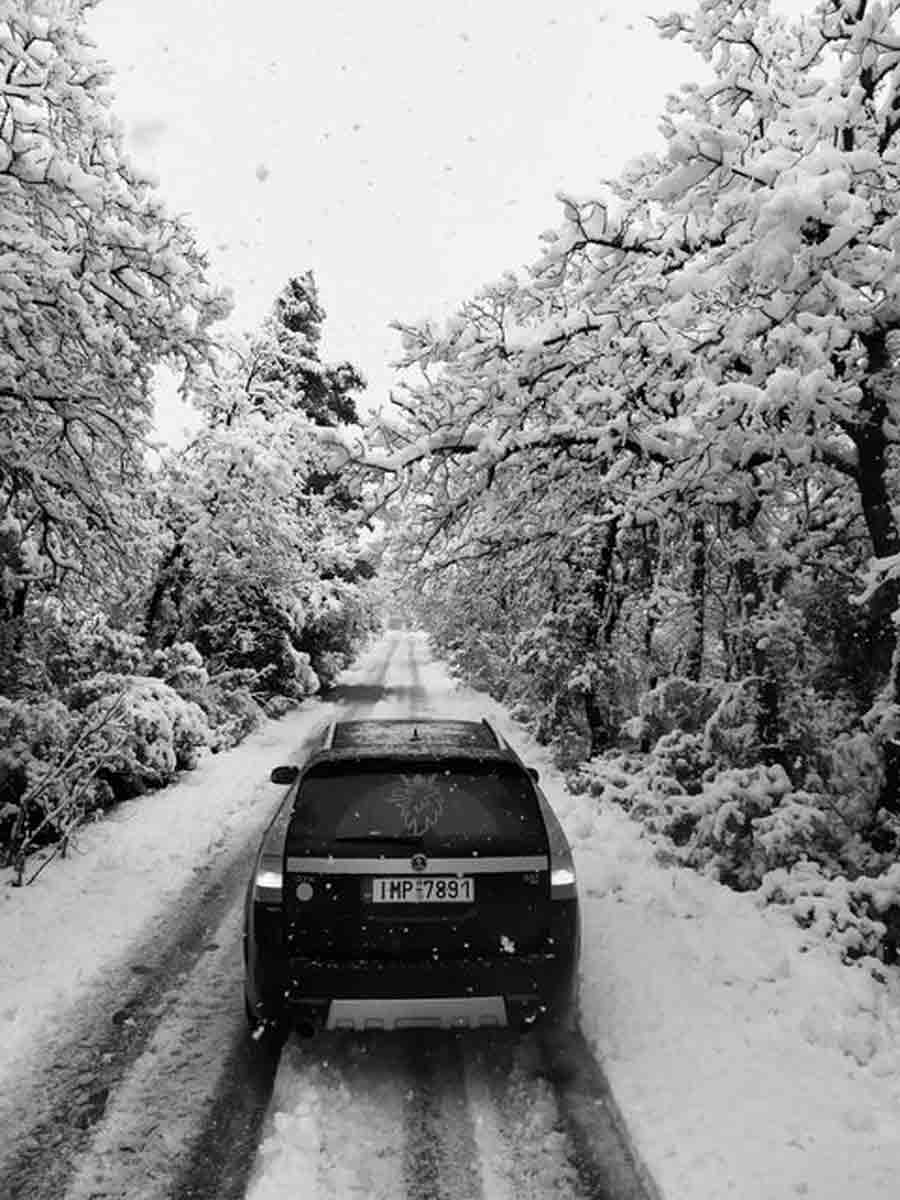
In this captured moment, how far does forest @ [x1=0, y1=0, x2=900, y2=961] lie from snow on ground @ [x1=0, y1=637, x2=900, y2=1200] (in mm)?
517

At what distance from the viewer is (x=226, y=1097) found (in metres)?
3.81

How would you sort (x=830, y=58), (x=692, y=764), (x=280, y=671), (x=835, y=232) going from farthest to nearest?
(x=280, y=671), (x=692, y=764), (x=830, y=58), (x=835, y=232)

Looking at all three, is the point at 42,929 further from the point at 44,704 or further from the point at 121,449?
the point at 121,449

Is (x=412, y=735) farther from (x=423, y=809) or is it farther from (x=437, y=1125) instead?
(x=437, y=1125)

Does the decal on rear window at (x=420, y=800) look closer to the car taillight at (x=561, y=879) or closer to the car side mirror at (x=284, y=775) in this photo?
the car taillight at (x=561, y=879)

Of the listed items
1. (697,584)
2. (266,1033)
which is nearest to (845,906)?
(266,1033)

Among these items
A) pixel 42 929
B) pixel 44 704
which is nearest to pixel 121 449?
pixel 44 704

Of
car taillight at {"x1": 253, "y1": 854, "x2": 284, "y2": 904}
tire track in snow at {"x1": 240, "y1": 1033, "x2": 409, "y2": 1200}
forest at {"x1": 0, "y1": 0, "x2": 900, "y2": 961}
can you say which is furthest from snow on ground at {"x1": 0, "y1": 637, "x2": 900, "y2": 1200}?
car taillight at {"x1": 253, "y1": 854, "x2": 284, "y2": 904}

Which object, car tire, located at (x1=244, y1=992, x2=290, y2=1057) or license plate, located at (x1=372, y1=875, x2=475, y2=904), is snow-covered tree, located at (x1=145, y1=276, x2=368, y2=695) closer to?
car tire, located at (x1=244, y1=992, x2=290, y2=1057)

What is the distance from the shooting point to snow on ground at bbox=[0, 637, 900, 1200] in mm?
3361

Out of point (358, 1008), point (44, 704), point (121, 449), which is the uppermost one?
point (121, 449)

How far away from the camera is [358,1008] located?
3.81 m

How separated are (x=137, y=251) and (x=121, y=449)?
1.96 metres

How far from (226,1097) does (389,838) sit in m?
1.38
